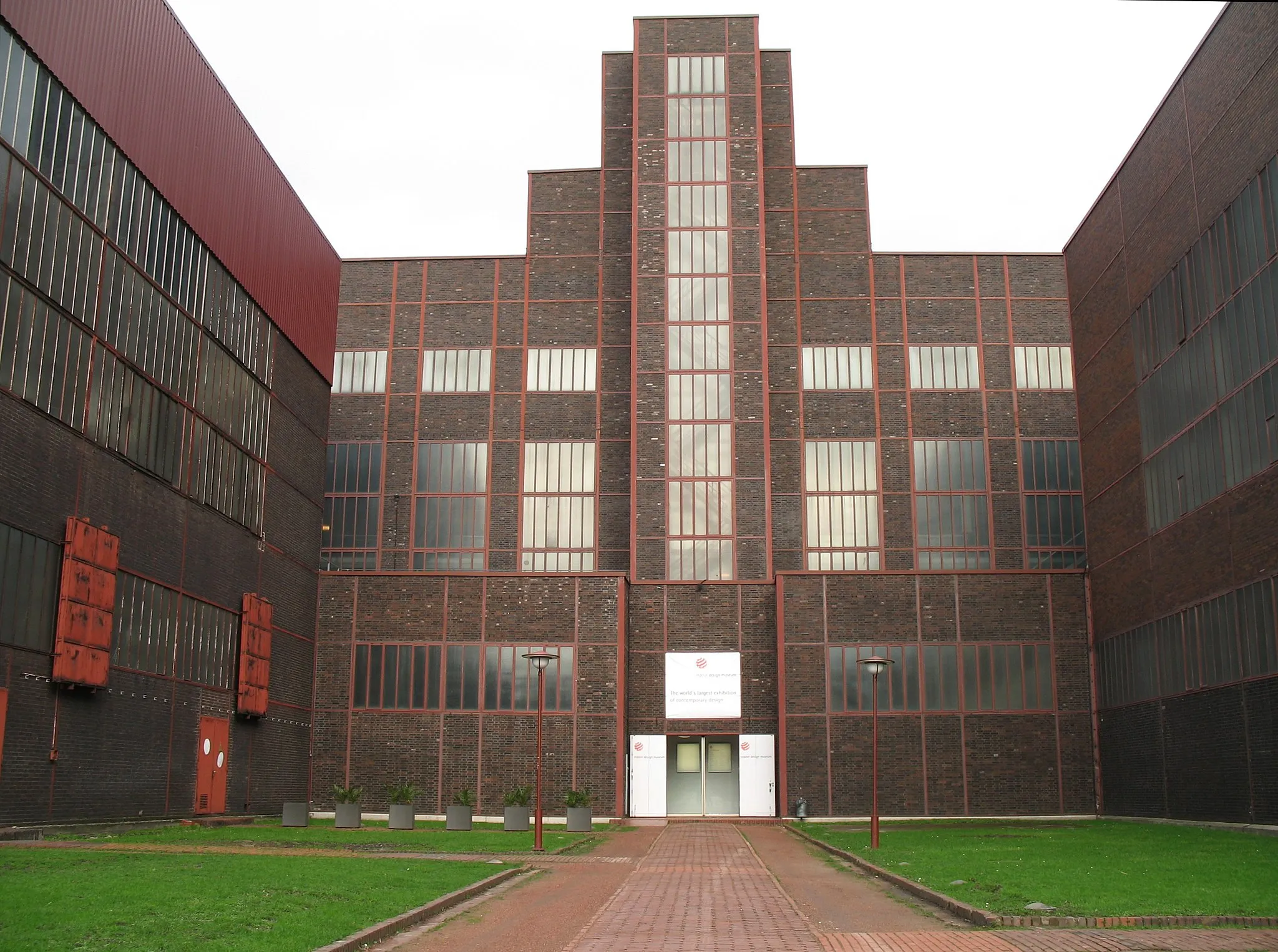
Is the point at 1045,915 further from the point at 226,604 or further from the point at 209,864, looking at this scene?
the point at 226,604

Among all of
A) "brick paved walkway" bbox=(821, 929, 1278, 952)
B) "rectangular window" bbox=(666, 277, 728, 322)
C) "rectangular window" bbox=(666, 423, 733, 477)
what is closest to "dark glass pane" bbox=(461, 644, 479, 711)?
"rectangular window" bbox=(666, 423, 733, 477)

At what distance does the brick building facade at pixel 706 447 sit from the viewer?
145 feet

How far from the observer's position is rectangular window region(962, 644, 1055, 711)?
142 ft

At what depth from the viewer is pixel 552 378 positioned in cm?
5556

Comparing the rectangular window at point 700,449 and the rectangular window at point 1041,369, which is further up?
the rectangular window at point 1041,369

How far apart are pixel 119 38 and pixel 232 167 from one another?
24.9 feet

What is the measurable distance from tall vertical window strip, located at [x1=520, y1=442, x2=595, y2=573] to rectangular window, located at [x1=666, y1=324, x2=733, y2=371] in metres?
5.82

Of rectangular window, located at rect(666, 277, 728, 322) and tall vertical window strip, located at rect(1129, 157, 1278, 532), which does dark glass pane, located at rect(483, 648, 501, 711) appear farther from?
tall vertical window strip, located at rect(1129, 157, 1278, 532)

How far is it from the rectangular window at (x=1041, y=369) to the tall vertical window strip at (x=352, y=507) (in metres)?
28.9

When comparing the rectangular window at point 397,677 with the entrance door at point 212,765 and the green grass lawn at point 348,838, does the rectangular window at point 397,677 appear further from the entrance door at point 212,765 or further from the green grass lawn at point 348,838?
the green grass lawn at point 348,838

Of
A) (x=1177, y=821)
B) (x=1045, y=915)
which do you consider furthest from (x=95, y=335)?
(x=1177, y=821)

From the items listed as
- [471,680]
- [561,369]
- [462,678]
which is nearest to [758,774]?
[471,680]

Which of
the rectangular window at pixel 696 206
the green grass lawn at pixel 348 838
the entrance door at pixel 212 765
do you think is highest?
the rectangular window at pixel 696 206

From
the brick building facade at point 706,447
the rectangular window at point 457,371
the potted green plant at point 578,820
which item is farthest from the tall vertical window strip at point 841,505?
the potted green plant at point 578,820
